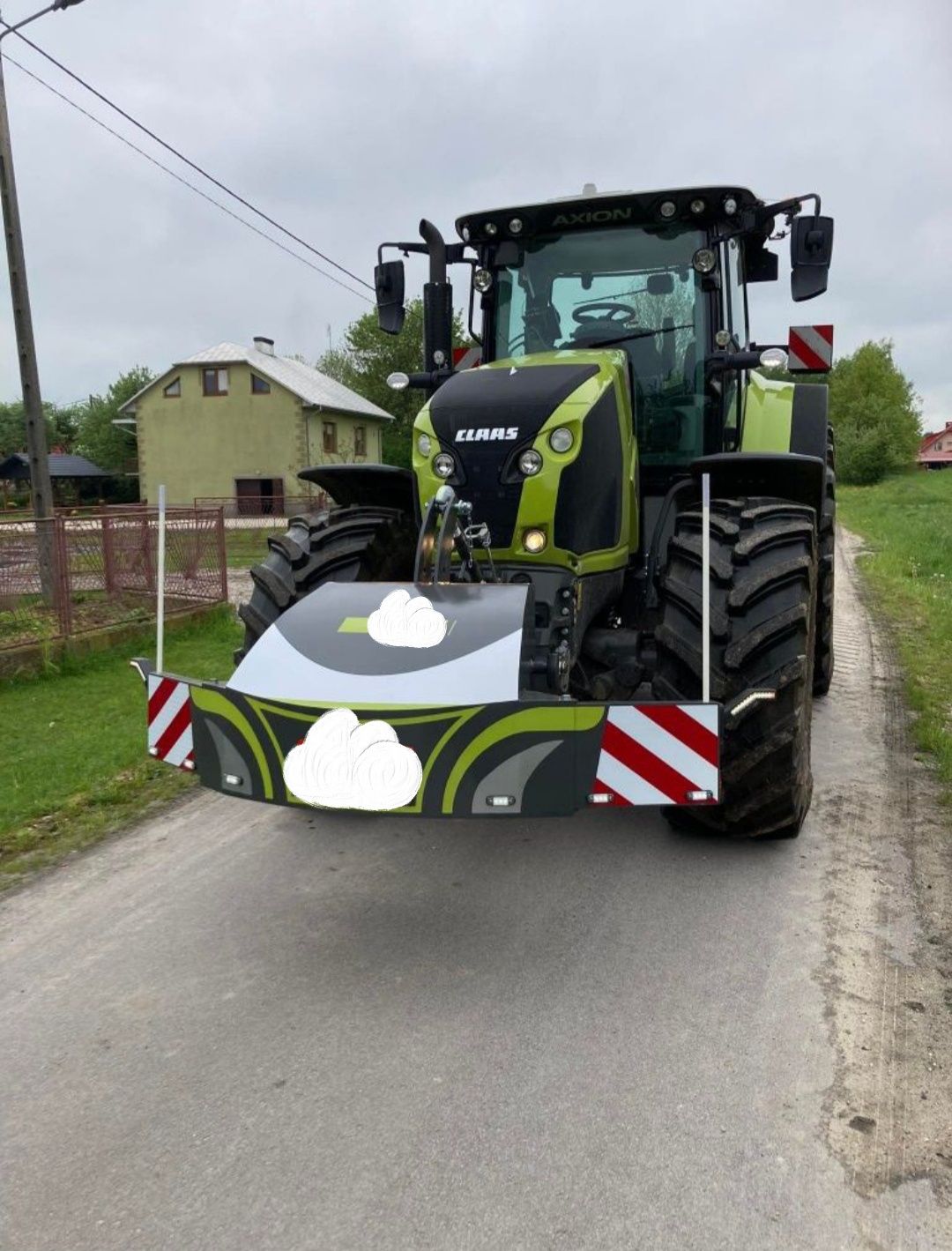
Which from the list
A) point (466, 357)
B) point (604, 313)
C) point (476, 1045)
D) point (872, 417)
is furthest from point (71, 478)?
point (476, 1045)

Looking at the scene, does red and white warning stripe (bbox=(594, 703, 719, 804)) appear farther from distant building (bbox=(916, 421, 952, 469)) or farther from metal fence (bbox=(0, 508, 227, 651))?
distant building (bbox=(916, 421, 952, 469))

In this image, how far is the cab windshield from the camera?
16.5ft

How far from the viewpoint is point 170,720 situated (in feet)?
11.9

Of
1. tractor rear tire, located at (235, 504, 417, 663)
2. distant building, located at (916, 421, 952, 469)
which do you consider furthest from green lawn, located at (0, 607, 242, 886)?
distant building, located at (916, 421, 952, 469)

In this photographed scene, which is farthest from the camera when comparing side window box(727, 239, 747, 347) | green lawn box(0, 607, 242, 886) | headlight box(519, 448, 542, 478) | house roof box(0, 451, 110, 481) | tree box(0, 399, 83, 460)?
tree box(0, 399, 83, 460)

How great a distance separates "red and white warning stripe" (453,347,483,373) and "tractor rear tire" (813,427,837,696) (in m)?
2.25

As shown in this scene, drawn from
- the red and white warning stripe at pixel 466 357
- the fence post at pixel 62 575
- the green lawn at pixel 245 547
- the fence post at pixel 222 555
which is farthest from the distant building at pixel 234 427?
the red and white warning stripe at pixel 466 357

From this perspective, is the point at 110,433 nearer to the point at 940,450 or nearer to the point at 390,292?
the point at 390,292

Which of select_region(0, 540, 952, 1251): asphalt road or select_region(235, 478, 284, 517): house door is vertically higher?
select_region(235, 478, 284, 517): house door

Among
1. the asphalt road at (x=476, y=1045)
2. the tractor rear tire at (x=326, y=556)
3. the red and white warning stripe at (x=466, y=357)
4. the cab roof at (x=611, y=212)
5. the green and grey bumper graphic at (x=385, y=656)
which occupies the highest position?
the cab roof at (x=611, y=212)

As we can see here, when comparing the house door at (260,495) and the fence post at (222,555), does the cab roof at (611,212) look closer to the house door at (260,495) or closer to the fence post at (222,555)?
the fence post at (222,555)

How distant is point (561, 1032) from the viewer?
301 centimetres

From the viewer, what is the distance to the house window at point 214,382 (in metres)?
39.5
